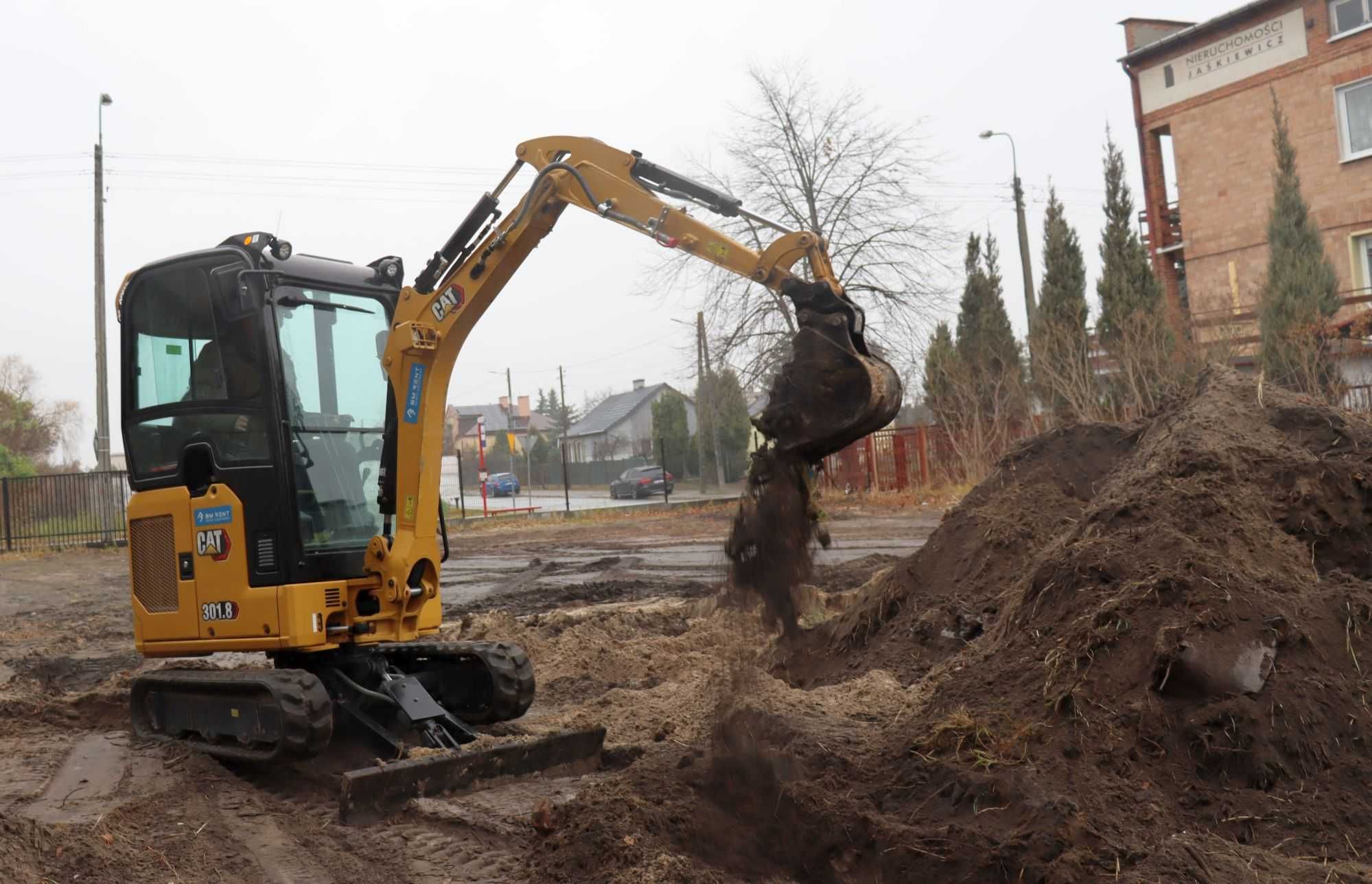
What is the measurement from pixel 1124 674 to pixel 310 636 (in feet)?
13.1

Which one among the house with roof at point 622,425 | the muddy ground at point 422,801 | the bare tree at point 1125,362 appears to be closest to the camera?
the muddy ground at point 422,801

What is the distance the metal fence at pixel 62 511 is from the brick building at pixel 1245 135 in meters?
23.2

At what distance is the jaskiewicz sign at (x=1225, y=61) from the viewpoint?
27.9m

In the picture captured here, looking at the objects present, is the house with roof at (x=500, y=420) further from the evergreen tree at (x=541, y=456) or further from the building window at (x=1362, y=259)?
the building window at (x=1362, y=259)

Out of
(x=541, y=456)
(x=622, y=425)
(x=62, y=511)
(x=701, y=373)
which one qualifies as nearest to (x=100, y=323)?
(x=62, y=511)

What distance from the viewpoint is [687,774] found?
204 inches

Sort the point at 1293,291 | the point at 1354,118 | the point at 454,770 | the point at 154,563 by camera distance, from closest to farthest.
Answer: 1. the point at 454,770
2. the point at 154,563
3. the point at 1293,291
4. the point at 1354,118

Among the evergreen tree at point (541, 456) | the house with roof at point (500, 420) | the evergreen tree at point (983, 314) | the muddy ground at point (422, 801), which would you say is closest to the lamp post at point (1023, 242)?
the evergreen tree at point (983, 314)

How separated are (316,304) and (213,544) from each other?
1.42m

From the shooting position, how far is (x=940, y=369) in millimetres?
29078

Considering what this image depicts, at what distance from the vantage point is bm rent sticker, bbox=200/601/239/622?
6.29 meters

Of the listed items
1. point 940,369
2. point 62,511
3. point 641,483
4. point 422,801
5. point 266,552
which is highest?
point 940,369

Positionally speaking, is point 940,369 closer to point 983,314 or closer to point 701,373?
point 983,314

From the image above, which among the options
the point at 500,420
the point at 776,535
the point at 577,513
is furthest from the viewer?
the point at 500,420
